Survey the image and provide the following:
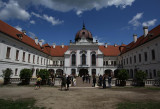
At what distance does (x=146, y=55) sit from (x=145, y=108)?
21.8 meters

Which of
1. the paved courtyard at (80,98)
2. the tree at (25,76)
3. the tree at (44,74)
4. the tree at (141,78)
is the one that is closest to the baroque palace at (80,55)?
the tree at (25,76)

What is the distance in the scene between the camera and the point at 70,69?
1556 inches

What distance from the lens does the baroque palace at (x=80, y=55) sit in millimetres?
22361

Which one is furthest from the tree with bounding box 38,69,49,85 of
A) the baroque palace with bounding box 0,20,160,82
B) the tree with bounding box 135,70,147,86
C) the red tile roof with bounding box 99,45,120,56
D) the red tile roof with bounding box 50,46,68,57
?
the red tile roof with bounding box 99,45,120,56

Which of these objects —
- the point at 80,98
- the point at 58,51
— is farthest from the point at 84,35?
the point at 80,98

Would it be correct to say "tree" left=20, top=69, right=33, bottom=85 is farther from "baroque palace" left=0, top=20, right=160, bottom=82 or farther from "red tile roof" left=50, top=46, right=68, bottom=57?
"red tile roof" left=50, top=46, right=68, bottom=57

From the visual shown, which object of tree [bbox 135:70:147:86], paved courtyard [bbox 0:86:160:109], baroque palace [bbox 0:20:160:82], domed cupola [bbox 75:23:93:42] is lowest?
paved courtyard [bbox 0:86:160:109]

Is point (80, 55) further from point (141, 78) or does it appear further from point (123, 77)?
point (141, 78)

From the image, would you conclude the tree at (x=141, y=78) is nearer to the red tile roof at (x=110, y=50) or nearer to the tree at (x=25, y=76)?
the tree at (x=25, y=76)

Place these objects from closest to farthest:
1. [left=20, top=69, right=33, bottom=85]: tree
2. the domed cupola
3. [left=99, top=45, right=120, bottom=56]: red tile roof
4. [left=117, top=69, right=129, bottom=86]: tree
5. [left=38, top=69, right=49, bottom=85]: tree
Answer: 1. [left=117, top=69, right=129, bottom=86]: tree
2. [left=38, top=69, right=49, bottom=85]: tree
3. [left=20, top=69, right=33, bottom=85]: tree
4. [left=99, top=45, right=120, bottom=56]: red tile roof
5. the domed cupola

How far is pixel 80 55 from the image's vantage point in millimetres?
39844

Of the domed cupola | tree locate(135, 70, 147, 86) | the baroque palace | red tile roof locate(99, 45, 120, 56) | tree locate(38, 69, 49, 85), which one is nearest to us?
tree locate(135, 70, 147, 86)

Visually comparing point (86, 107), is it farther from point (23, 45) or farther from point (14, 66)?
point (23, 45)

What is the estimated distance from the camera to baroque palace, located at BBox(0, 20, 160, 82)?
2236cm
